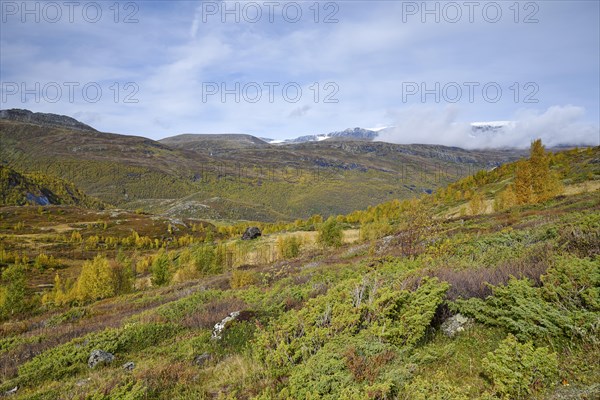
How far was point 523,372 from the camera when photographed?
14.7ft

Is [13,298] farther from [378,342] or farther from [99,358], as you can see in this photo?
[378,342]

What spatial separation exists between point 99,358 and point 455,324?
9.81 meters

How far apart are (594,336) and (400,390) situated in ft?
10.4

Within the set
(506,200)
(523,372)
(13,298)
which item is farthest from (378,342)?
(506,200)

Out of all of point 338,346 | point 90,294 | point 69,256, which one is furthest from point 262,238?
point 338,346

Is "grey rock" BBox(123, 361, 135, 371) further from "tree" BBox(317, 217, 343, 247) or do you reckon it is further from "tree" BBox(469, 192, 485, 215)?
"tree" BBox(469, 192, 485, 215)

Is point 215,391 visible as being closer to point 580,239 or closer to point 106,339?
point 106,339

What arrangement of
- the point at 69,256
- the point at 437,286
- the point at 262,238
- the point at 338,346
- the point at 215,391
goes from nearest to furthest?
the point at 338,346 → the point at 215,391 → the point at 437,286 → the point at 262,238 → the point at 69,256

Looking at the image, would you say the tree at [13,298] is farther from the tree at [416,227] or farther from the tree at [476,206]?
the tree at [476,206]

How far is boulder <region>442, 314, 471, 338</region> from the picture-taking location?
6744mm

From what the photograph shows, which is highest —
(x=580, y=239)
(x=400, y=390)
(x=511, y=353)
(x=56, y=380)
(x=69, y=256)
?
(x=580, y=239)

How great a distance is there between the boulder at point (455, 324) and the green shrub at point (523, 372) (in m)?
2.14

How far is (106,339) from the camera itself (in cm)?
1084

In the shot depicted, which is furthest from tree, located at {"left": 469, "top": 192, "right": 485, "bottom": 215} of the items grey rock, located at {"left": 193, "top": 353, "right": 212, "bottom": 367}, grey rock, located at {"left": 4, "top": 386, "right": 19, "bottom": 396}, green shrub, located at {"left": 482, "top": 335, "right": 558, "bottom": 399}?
grey rock, located at {"left": 4, "top": 386, "right": 19, "bottom": 396}
